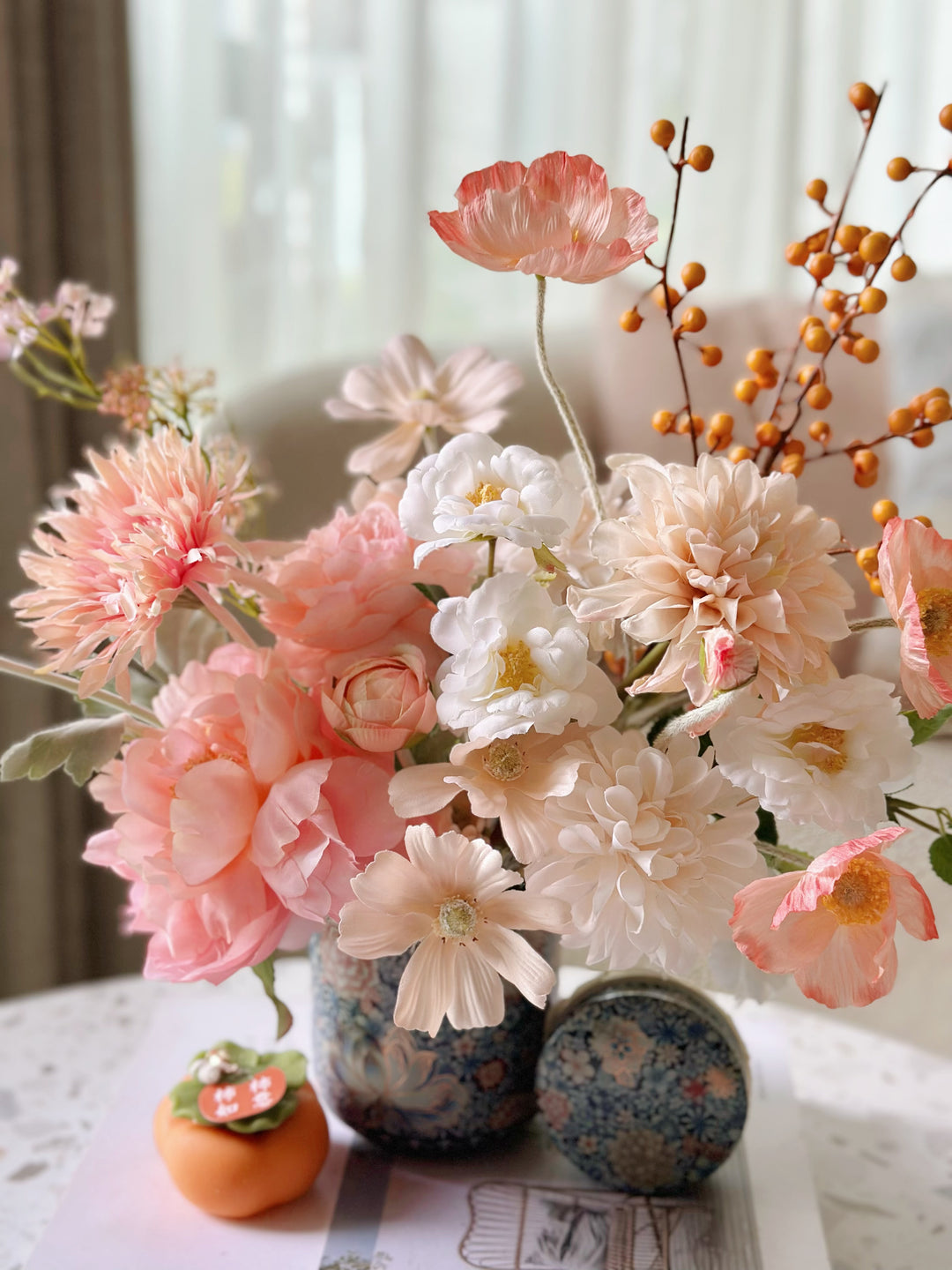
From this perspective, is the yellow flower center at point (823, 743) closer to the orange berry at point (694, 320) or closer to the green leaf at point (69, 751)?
the orange berry at point (694, 320)

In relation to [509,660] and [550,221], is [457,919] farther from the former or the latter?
[550,221]

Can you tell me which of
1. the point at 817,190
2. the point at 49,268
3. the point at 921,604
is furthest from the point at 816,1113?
the point at 49,268

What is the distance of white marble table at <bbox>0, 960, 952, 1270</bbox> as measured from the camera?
744 millimetres

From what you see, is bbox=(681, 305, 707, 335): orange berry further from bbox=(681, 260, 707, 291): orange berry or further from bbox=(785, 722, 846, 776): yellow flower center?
bbox=(785, 722, 846, 776): yellow flower center

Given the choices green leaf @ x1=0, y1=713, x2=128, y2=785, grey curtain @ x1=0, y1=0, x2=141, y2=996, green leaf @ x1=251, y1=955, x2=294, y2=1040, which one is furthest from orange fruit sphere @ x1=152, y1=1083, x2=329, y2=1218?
grey curtain @ x1=0, y1=0, x2=141, y2=996

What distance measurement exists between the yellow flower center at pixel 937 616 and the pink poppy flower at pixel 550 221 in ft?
0.61

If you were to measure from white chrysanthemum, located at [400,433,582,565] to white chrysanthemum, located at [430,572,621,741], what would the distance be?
26mm

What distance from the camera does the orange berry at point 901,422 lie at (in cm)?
54

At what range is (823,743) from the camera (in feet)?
1.59

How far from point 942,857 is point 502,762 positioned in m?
0.20

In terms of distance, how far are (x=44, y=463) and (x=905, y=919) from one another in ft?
4.86

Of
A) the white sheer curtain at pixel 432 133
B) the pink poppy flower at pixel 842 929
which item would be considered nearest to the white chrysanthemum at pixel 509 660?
the pink poppy flower at pixel 842 929

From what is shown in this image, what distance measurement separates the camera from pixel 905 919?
0.47 m

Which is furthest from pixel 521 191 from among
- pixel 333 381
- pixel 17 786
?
pixel 17 786
